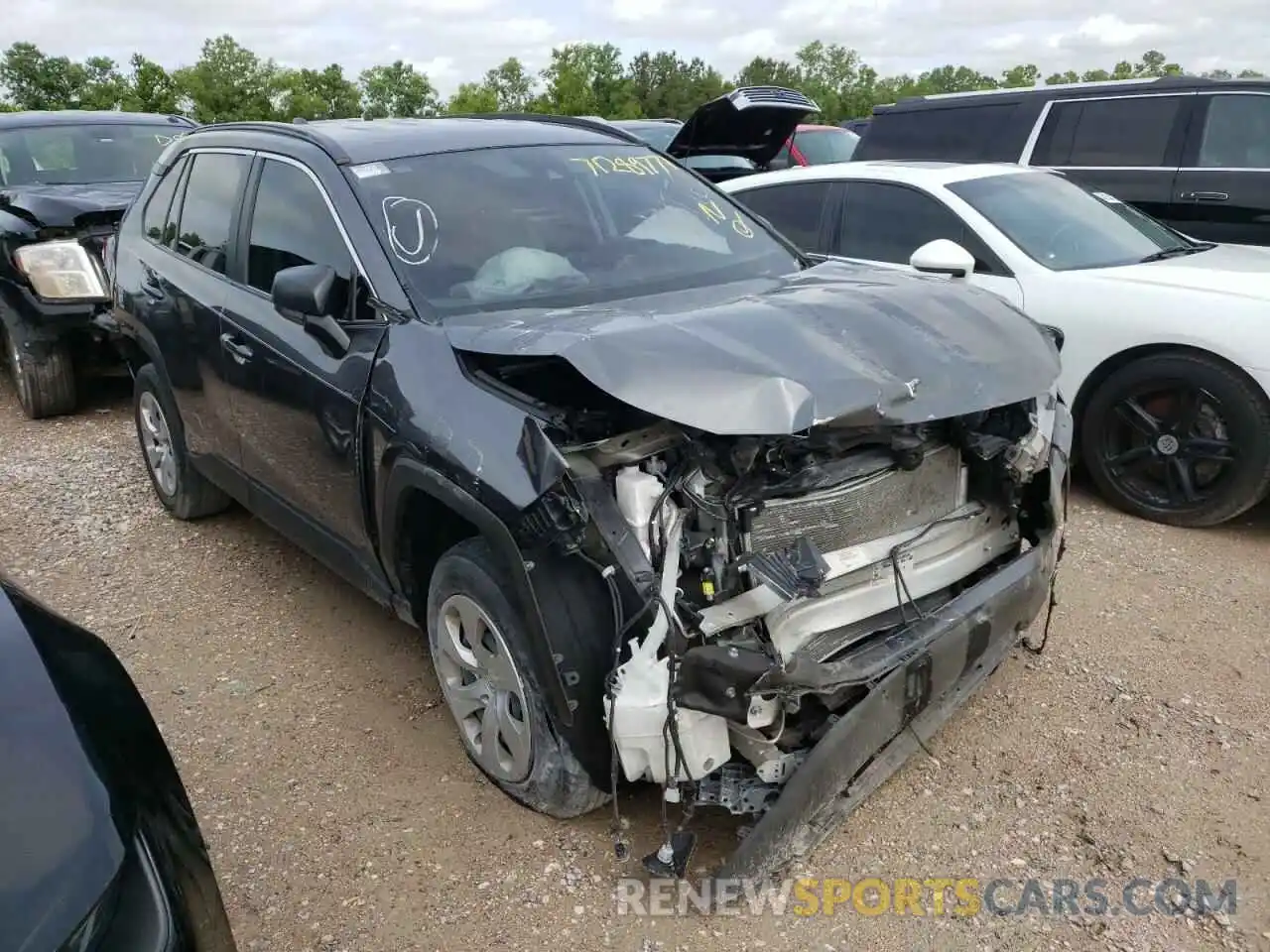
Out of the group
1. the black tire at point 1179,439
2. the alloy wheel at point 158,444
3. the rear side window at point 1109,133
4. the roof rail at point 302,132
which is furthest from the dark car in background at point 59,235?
the rear side window at point 1109,133

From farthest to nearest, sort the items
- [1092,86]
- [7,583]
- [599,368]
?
[1092,86]
[599,368]
[7,583]

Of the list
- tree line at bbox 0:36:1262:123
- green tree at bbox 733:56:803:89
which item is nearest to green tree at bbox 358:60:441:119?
tree line at bbox 0:36:1262:123

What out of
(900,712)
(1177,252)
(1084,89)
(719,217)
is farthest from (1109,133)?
(900,712)

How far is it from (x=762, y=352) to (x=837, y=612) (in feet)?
2.28

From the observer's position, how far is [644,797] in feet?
9.53

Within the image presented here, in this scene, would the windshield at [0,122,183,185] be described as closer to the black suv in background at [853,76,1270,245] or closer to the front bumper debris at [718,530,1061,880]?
the black suv in background at [853,76,1270,245]

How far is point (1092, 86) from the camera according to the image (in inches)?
275

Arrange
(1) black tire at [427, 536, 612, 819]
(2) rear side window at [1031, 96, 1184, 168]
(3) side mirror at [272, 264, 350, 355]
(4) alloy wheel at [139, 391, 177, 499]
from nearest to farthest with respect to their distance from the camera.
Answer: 1. (1) black tire at [427, 536, 612, 819]
2. (3) side mirror at [272, 264, 350, 355]
3. (4) alloy wheel at [139, 391, 177, 499]
4. (2) rear side window at [1031, 96, 1184, 168]

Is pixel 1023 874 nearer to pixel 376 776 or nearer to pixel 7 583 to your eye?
pixel 376 776

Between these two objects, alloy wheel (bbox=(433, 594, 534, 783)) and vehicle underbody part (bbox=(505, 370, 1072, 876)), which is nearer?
vehicle underbody part (bbox=(505, 370, 1072, 876))

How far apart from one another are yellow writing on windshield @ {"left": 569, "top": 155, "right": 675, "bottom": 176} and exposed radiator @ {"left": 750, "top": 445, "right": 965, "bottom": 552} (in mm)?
1663

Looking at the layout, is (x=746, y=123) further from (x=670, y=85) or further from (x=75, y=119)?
(x=670, y=85)

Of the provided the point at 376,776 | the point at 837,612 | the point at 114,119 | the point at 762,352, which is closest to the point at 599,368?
the point at 762,352

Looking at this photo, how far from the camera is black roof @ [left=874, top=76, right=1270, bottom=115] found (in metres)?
6.54
